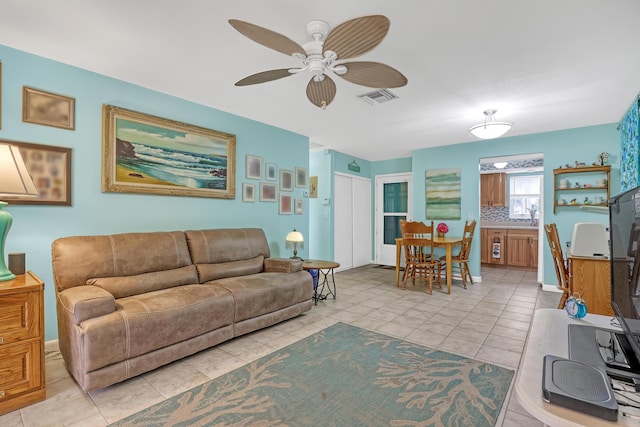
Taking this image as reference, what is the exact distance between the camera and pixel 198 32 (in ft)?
7.09

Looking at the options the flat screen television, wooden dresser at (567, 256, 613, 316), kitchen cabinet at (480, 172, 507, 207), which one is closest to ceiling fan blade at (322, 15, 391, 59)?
the flat screen television

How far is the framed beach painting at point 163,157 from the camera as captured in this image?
9.41 ft

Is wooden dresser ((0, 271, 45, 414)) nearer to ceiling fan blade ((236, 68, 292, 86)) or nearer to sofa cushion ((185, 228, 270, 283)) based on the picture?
sofa cushion ((185, 228, 270, 283))

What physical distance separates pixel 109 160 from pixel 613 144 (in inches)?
246

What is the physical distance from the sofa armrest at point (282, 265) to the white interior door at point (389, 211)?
369cm

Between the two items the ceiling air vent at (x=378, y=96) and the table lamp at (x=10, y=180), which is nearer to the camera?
the table lamp at (x=10, y=180)

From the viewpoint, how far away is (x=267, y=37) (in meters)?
1.71

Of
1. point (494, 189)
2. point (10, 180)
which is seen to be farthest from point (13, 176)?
point (494, 189)

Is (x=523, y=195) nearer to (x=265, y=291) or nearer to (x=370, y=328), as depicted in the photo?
(x=370, y=328)

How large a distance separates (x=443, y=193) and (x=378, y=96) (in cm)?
298

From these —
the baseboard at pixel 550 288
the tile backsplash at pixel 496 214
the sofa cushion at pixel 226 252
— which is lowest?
the baseboard at pixel 550 288

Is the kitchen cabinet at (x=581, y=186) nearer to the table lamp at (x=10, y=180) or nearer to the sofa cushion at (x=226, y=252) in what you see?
the sofa cushion at (x=226, y=252)

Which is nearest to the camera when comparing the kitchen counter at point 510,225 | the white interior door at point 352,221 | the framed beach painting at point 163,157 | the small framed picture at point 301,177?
the framed beach painting at point 163,157

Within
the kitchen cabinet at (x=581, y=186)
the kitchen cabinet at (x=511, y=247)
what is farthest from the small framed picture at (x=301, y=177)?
the kitchen cabinet at (x=511, y=247)
